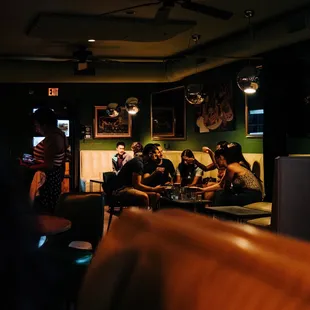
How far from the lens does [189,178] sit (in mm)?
9188

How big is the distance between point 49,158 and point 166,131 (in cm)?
734

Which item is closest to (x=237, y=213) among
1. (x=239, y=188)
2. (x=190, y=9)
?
(x=239, y=188)

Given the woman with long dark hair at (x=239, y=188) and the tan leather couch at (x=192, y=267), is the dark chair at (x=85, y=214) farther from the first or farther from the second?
the woman with long dark hair at (x=239, y=188)

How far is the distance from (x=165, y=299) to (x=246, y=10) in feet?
21.6

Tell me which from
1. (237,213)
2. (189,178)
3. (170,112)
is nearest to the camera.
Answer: (237,213)

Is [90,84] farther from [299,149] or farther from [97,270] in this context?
[97,270]

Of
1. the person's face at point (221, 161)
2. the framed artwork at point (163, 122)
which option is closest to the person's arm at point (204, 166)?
the person's face at point (221, 161)

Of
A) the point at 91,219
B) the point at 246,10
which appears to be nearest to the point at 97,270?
the point at 91,219

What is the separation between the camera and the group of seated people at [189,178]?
698cm

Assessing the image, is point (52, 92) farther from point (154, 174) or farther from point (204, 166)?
point (204, 166)

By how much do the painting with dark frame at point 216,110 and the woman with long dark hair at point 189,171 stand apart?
88 centimetres

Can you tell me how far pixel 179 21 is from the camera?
7.26 m

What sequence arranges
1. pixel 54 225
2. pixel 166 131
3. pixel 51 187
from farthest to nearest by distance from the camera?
pixel 166 131 < pixel 51 187 < pixel 54 225

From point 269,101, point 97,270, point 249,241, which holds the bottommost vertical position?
point 97,270
